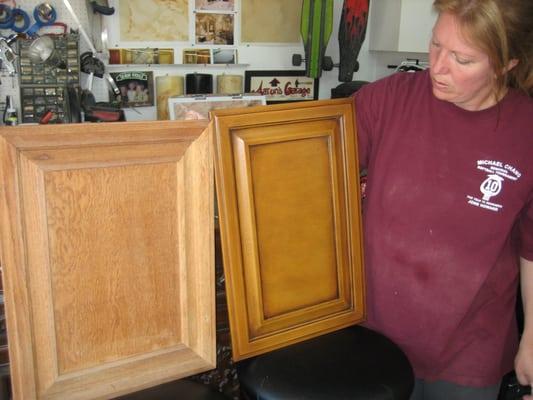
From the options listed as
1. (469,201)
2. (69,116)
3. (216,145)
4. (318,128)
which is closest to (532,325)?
(469,201)

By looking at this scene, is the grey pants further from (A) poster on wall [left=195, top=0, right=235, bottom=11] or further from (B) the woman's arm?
(A) poster on wall [left=195, top=0, right=235, bottom=11]

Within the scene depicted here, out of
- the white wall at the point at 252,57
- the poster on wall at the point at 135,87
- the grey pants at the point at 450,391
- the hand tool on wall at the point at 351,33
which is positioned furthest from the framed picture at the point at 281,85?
the grey pants at the point at 450,391

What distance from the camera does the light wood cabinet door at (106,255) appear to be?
704 millimetres

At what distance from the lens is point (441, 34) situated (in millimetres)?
812

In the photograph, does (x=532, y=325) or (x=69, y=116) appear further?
(x=69, y=116)

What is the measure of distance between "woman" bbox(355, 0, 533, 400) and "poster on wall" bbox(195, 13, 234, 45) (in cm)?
99

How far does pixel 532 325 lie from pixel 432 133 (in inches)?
15.8

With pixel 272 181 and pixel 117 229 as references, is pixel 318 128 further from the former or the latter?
pixel 117 229

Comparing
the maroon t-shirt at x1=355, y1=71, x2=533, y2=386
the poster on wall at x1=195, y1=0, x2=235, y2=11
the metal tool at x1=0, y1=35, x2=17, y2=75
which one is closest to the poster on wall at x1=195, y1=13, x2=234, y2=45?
the poster on wall at x1=195, y1=0, x2=235, y2=11

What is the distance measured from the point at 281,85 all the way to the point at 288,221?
119cm

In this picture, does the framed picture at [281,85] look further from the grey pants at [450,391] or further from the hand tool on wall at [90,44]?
the grey pants at [450,391]

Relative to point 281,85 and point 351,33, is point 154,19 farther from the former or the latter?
point 351,33

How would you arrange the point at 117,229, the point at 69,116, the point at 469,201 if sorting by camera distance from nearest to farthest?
the point at 117,229
the point at 469,201
the point at 69,116

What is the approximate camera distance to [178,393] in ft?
2.80
